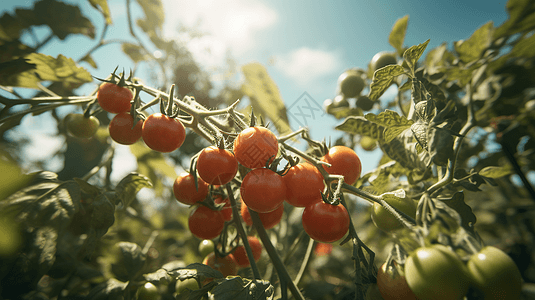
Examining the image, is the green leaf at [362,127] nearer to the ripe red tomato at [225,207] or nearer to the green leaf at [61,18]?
the ripe red tomato at [225,207]

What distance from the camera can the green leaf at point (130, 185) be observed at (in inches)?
29.1

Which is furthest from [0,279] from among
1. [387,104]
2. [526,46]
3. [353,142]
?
[526,46]

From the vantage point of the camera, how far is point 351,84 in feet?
3.46

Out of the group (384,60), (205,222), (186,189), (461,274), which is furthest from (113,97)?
(384,60)

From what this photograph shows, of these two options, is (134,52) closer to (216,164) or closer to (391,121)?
(216,164)

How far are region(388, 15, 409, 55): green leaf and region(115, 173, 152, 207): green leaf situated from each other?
3.17 feet

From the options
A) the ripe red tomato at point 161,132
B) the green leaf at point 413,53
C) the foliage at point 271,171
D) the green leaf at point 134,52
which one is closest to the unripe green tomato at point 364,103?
the foliage at point 271,171

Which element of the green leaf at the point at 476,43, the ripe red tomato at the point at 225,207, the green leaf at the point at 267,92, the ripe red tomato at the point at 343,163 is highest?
the green leaf at the point at 476,43

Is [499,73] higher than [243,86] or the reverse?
higher

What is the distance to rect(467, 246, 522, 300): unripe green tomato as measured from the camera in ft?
1.16

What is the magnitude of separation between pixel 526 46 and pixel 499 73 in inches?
8.0

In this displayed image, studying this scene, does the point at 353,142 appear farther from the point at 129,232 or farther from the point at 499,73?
the point at 129,232

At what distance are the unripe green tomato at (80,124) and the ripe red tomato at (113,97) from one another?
0.63ft

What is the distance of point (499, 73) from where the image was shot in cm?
113
